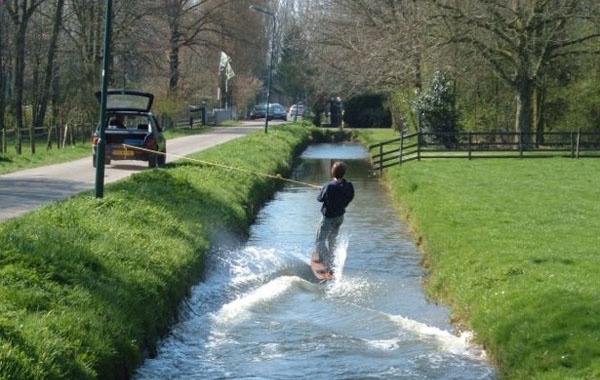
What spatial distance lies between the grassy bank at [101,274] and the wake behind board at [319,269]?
1.71 m

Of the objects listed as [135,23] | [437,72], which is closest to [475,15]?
[437,72]

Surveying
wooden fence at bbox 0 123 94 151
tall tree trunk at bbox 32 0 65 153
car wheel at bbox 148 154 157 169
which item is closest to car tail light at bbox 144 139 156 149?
car wheel at bbox 148 154 157 169

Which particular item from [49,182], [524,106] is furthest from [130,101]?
[524,106]

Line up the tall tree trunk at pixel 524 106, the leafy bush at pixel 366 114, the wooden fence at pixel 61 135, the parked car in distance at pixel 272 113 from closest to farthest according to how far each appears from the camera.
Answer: the tall tree trunk at pixel 524 106
the wooden fence at pixel 61 135
the leafy bush at pixel 366 114
the parked car in distance at pixel 272 113

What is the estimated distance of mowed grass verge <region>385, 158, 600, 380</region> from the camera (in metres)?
9.23

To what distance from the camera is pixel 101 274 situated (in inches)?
403

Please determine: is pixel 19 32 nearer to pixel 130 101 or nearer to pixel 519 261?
pixel 130 101

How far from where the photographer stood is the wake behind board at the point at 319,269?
14.5 meters

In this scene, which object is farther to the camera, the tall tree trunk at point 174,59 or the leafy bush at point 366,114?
the leafy bush at point 366,114

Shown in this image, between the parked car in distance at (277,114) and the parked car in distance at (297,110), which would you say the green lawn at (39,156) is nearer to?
the parked car in distance at (297,110)

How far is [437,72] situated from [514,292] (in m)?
32.3

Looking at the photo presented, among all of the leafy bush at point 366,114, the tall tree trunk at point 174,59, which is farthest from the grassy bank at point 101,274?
the leafy bush at point 366,114

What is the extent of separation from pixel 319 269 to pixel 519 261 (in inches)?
124

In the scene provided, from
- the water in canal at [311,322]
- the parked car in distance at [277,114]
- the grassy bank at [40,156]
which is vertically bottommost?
the water in canal at [311,322]
